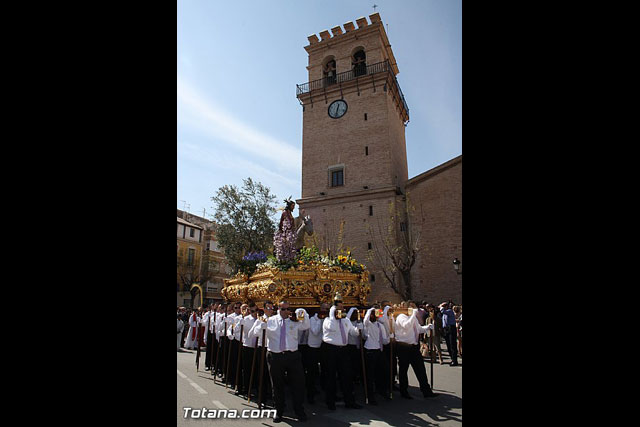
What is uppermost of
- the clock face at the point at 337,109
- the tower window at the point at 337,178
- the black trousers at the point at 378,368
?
the clock face at the point at 337,109

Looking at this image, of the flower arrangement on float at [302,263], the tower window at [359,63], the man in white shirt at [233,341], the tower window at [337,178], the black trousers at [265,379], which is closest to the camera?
the black trousers at [265,379]

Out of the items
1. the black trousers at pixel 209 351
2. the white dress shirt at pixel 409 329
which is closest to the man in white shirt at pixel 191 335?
the black trousers at pixel 209 351

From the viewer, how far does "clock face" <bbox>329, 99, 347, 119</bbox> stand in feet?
89.1

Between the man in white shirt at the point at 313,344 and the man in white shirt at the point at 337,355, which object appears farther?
the man in white shirt at the point at 313,344

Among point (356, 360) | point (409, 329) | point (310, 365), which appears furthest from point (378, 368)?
point (310, 365)

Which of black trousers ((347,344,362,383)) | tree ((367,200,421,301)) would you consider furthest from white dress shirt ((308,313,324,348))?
tree ((367,200,421,301))

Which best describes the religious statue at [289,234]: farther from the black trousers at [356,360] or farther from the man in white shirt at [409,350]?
the man in white shirt at [409,350]

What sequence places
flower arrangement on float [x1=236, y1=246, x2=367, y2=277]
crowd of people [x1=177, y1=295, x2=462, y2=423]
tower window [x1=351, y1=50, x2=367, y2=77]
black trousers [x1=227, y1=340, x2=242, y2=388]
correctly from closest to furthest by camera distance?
crowd of people [x1=177, y1=295, x2=462, y2=423], flower arrangement on float [x1=236, y1=246, x2=367, y2=277], black trousers [x1=227, y1=340, x2=242, y2=388], tower window [x1=351, y1=50, x2=367, y2=77]

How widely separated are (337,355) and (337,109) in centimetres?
2262

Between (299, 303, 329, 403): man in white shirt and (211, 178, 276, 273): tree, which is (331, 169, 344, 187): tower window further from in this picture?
(299, 303, 329, 403): man in white shirt

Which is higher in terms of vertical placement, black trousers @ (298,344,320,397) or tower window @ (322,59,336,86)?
tower window @ (322,59,336,86)

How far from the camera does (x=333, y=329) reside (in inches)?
285

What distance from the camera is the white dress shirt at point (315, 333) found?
7696 millimetres

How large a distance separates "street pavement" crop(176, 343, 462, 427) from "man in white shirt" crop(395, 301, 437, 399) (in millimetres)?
248
